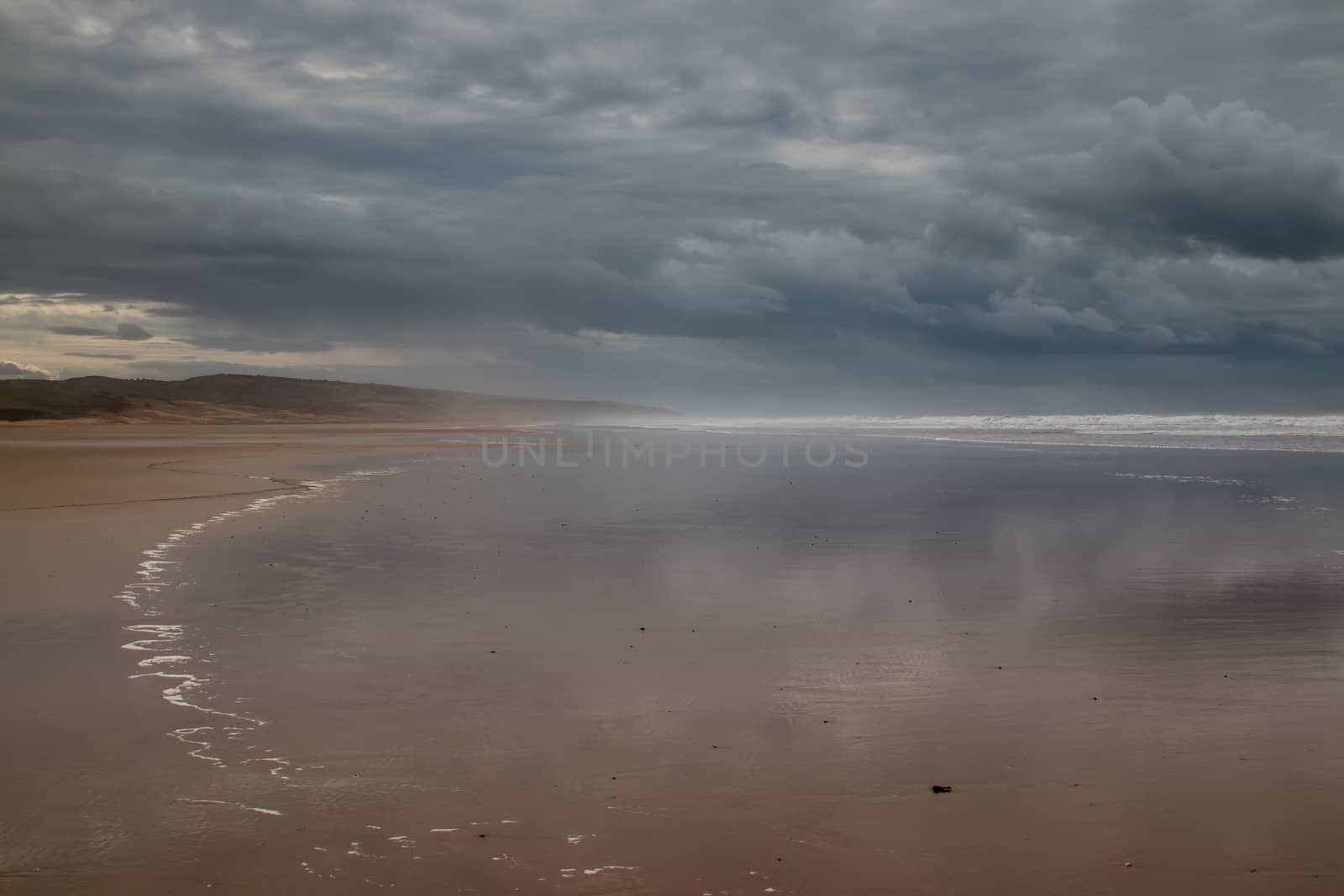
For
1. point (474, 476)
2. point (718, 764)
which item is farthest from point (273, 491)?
point (718, 764)

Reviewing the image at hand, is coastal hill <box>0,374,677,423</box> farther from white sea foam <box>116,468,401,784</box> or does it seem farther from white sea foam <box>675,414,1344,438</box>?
white sea foam <box>116,468,401,784</box>

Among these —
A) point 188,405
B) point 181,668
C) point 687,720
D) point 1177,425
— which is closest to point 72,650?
point 181,668

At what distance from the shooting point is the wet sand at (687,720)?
4.00 meters

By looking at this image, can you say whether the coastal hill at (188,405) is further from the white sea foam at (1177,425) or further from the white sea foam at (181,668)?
the white sea foam at (181,668)

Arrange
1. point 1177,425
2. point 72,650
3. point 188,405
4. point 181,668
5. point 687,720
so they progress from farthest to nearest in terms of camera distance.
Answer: point 188,405 → point 1177,425 → point 72,650 → point 181,668 → point 687,720

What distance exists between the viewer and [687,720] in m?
5.64

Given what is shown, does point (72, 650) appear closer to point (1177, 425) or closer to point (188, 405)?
point (1177, 425)

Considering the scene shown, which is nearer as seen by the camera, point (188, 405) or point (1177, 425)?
point (1177, 425)

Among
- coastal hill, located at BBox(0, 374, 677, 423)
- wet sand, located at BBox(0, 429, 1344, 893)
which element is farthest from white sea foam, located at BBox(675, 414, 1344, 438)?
coastal hill, located at BBox(0, 374, 677, 423)

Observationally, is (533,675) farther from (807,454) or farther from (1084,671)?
(807,454)

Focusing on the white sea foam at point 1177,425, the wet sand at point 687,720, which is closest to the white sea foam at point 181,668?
the wet sand at point 687,720

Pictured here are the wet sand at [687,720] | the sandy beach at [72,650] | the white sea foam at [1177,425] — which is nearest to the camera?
the wet sand at [687,720]

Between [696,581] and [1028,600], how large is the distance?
3.20 m

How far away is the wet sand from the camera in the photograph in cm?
400
